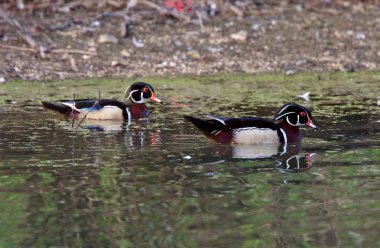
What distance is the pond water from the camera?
687 cm

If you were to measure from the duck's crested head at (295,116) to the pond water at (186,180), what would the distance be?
16cm

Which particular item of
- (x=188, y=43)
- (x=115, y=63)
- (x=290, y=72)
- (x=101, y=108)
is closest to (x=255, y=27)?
(x=188, y=43)

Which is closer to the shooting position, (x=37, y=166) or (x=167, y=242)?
(x=167, y=242)

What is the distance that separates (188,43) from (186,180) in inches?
291

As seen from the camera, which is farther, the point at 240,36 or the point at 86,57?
the point at 240,36

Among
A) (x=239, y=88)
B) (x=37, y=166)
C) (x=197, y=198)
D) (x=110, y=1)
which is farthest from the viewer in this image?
(x=110, y=1)

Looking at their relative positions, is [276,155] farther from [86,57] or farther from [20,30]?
[20,30]

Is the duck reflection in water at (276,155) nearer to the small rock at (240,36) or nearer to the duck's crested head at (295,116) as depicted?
the duck's crested head at (295,116)

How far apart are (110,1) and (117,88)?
2586mm

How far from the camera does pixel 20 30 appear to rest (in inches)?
600

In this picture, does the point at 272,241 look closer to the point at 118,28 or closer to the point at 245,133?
the point at 245,133

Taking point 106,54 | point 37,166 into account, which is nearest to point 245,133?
point 37,166

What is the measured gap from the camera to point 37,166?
903cm

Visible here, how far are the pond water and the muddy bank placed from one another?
181 cm
